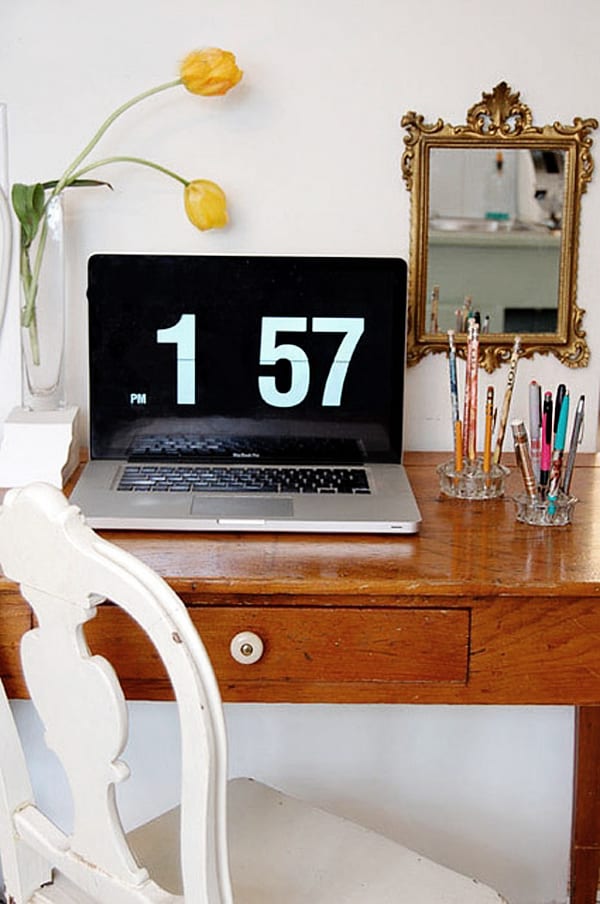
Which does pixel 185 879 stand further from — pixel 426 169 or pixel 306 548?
pixel 426 169

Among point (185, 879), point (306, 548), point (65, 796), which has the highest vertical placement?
point (306, 548)

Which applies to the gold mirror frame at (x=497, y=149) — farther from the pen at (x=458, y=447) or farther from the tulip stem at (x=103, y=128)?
the tulip stem at (x=103, y=128)

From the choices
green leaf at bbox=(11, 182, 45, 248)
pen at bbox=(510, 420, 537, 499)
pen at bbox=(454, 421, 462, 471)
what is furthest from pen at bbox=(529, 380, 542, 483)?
green leaf at bbox=(11, 182, 45, 248)

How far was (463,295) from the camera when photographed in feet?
5.74

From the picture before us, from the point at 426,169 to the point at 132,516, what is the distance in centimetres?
66

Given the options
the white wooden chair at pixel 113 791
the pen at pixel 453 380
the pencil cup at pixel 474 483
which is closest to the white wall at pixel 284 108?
the pen at pixel 453 380

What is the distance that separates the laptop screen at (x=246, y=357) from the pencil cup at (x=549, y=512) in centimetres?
25

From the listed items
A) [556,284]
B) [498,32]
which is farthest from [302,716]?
[498,32]


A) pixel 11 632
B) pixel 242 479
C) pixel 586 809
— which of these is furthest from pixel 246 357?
pixel 586 809

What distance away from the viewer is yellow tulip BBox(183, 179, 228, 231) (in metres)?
1.67

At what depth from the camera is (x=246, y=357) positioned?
165 centimetres

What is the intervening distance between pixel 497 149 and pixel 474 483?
18.9 inches

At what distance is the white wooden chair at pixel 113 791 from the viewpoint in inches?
38.7

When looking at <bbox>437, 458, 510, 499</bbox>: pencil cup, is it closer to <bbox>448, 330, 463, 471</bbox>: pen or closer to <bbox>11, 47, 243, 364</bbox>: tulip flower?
<bbox>448, 330, 463, 471</bbox>: pen
